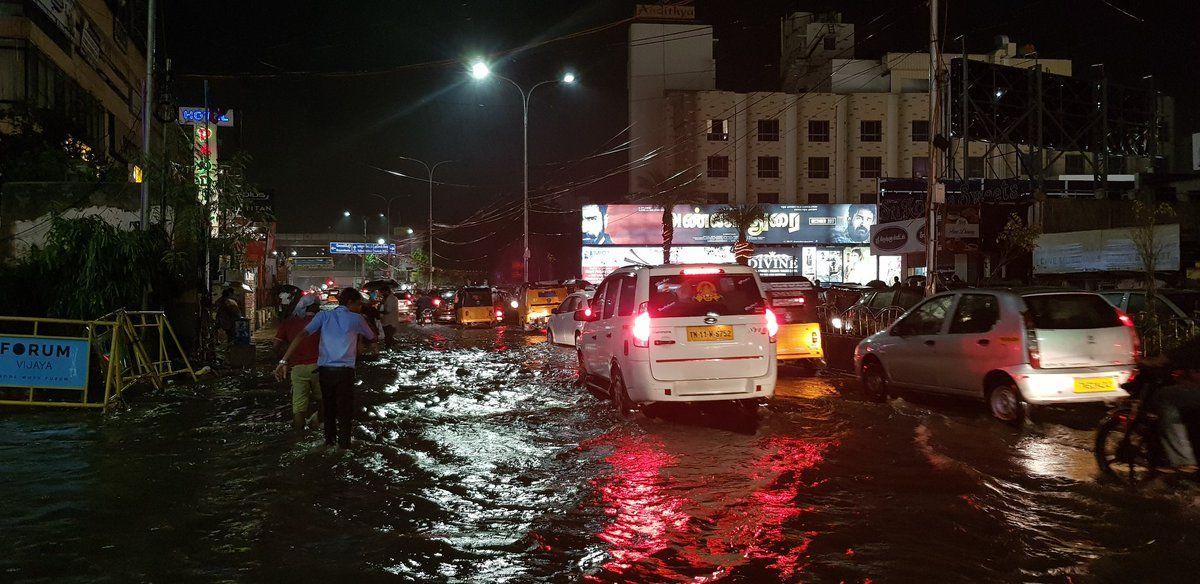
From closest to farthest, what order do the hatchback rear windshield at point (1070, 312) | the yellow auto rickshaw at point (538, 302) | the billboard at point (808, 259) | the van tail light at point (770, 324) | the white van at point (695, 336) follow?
the hatchback rear windshield at point (1070, 312), the white van at point (695, 336), the van tail light at point (770, 324), the yellow auto rickshaw at point (538, 302), the billboard at point (808, 259)

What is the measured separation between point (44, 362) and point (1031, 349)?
12337mm

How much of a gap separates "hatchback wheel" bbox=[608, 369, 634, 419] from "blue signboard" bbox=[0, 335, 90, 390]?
7151 mm

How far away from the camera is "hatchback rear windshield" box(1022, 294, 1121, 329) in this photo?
9234mm

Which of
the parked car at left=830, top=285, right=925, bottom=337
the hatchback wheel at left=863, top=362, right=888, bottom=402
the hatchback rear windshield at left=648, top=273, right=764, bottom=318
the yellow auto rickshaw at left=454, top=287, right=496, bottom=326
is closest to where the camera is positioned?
the hatchback rear windshield at left=648, top=273, right=764, bottom=318

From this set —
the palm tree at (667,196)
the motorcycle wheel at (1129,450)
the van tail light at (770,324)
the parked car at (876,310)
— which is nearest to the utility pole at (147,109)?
the van tail light at (770,324)

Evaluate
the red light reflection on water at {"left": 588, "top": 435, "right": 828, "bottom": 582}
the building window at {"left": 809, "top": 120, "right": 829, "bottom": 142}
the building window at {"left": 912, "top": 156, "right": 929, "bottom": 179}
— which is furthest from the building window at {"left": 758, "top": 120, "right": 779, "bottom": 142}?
the red light reflection on water at {"left": 588, "top": 435, "right": 828, "bottom": 582}

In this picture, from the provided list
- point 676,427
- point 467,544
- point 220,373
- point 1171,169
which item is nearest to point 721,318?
point 676,427

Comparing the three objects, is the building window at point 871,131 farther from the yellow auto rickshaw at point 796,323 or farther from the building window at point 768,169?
the yellow auto rickshaw at point 796,323

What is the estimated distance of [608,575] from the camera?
4.79 meters

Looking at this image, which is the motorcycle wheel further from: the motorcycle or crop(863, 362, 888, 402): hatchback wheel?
crop(863, 362, 888, 402): hatchback wheel

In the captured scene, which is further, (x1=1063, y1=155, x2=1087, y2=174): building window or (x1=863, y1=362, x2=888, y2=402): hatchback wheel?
(x1=1063, y1=155, x2=1087, y2=174): building window

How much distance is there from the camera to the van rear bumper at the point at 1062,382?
29.7ft

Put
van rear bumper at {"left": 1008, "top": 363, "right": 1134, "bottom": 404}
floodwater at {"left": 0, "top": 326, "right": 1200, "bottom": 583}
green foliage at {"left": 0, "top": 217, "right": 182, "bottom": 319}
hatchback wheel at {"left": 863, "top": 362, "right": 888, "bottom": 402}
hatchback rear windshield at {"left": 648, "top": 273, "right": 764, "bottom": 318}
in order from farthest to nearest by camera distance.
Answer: green foliage at {"left": 0, "top": 217, "right": 182, "bottom": 319}, hatchback wheel at {"left": 863, "top": 362, "right": 888, "bottom": 402}, hatchback rear windshield at {"left": 648, "top": 273, "right": 764, "bottom": 318}, van rear bumper at {"left": 1008, "top": 363, "right": 1134, "bottom": 404}, floodwater at {"left": 0, "top": 326, "right": 1200, "bottom": 583}

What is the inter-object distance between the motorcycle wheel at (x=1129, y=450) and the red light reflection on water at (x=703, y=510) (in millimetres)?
2378
